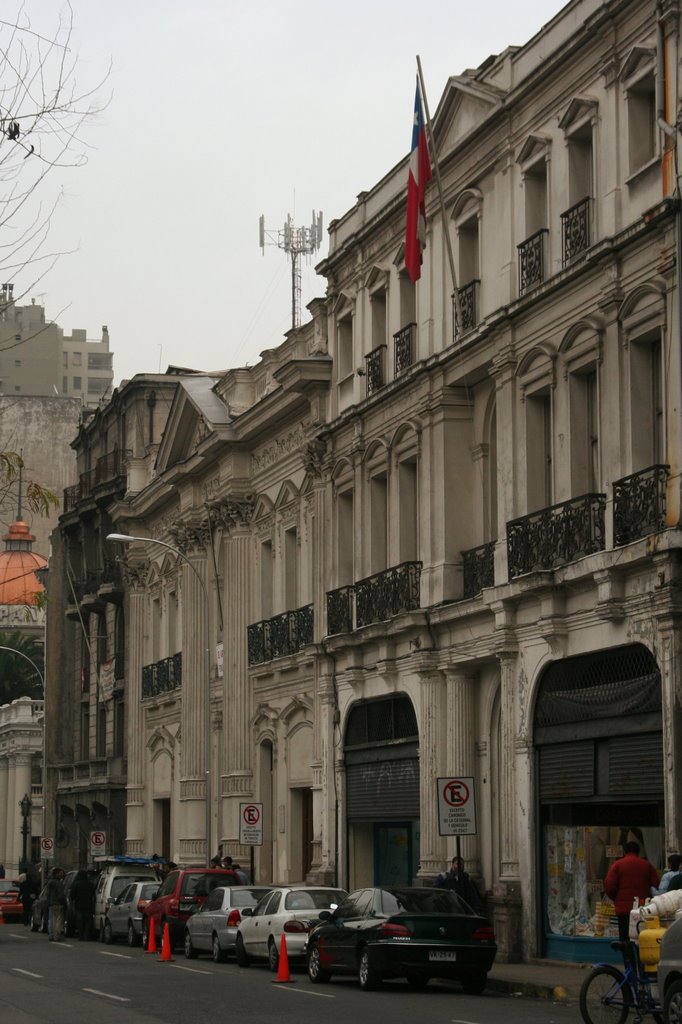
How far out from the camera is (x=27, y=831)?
265ft

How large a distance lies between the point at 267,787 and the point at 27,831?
37710 millimetres

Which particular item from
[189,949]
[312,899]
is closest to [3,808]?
[189,949]

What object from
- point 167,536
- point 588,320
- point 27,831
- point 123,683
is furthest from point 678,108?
point 27,831

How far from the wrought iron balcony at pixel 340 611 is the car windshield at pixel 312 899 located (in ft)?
27.5

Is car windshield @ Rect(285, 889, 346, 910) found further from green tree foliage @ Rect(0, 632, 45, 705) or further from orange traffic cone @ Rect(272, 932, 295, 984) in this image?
green tree foliage @ Rect(0, 632, 45, 705)

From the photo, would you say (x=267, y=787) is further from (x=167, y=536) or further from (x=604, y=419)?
(x=604, y=419)

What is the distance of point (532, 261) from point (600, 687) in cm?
688

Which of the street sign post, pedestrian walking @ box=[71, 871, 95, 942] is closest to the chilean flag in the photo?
pedestrian walking @ box=[71, 871, 95, 942]

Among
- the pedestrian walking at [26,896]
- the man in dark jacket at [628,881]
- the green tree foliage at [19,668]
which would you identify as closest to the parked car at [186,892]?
the man in dark jacket at [628,881]

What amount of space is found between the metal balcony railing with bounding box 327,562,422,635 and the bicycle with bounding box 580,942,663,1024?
17.0 metres

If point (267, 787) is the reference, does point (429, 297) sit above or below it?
above

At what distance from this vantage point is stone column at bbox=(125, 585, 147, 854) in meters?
58.5

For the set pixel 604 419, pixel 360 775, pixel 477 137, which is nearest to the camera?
pixel 604 419

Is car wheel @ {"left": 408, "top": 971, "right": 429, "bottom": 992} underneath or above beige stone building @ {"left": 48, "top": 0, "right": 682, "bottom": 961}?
underneath
